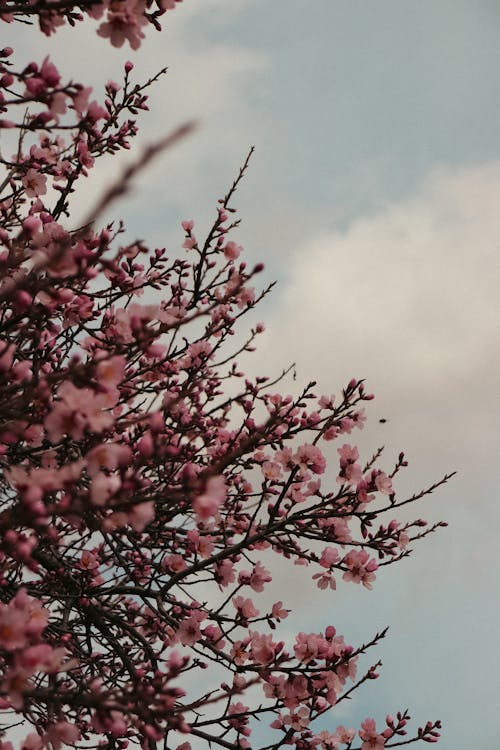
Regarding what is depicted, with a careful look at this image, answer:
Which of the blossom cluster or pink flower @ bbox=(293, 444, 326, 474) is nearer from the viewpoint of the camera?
the blossom cluster

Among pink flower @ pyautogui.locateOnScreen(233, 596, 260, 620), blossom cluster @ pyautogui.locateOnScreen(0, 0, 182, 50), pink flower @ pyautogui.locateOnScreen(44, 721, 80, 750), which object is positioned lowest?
pink flower @ pyautogui.locateOnScreen(44, 721, 80, 750)

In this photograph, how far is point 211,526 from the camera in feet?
15.3

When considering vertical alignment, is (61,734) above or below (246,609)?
below

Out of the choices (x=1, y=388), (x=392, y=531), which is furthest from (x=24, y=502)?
(x=392, y=531)

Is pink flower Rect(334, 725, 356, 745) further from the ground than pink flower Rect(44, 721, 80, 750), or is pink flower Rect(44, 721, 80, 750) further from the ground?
pink flower Rect(334, 725, 356, 745)

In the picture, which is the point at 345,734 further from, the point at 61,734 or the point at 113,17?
the point at 113,17

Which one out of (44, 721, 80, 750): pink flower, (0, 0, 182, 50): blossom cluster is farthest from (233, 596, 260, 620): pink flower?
(0, 0, 182, 50): blossom cluster

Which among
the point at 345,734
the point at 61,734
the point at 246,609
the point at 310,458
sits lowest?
the point at 61,734

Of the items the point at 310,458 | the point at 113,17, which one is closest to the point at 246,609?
the point at 310,458

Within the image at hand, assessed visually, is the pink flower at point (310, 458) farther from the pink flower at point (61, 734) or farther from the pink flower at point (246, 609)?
the pink flower at point (61, 734)

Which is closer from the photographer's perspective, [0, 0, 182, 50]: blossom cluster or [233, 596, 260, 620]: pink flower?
[0, 0, 182, 50]: blossom cluster

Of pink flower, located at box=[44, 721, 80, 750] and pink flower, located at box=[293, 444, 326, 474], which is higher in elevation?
pink flower, located at box=[293, 444, 326, 474]

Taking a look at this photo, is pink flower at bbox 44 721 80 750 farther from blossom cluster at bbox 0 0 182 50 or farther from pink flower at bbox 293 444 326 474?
blossom cluster at bbox 0 0 182 50

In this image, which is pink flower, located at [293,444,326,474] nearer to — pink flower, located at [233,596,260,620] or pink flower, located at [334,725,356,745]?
pink flower, located at [233,596,260,620]
